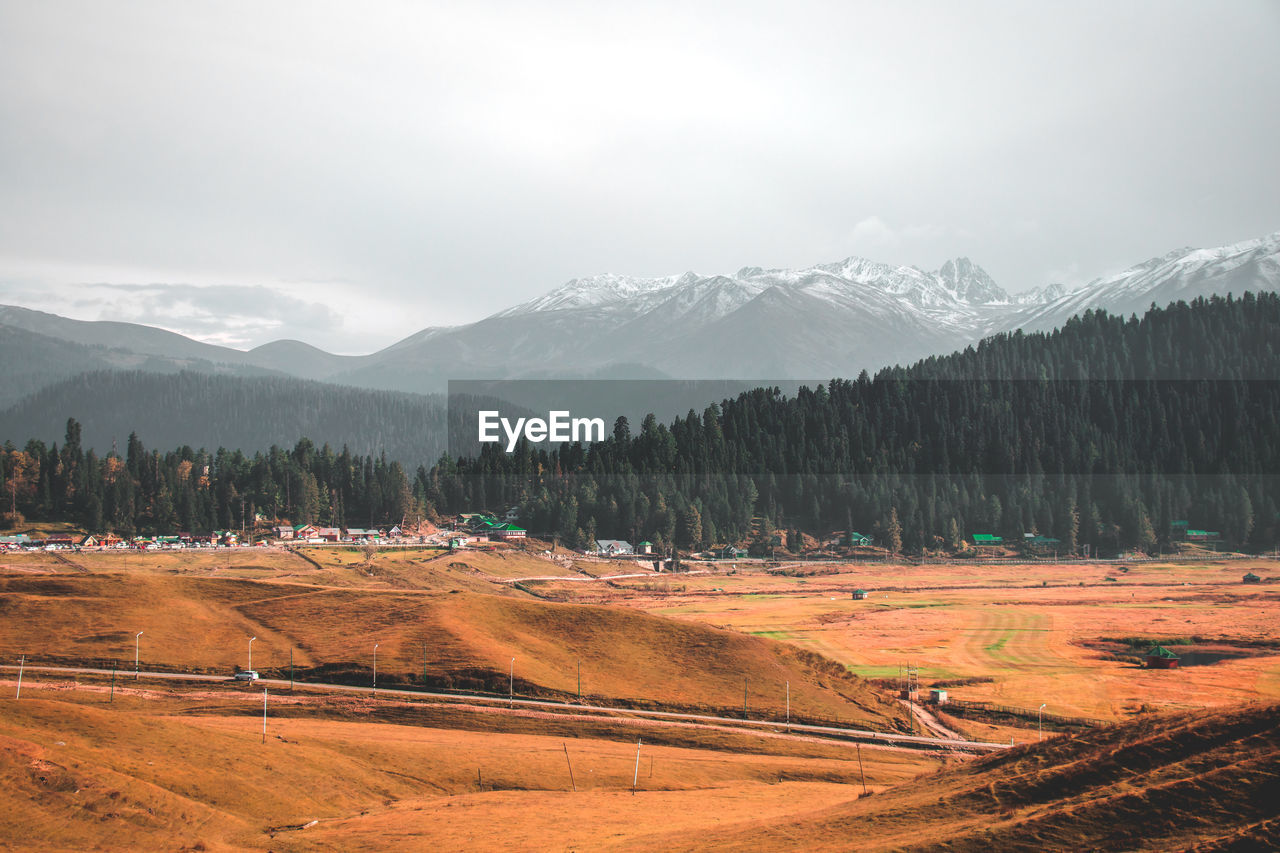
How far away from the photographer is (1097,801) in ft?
109

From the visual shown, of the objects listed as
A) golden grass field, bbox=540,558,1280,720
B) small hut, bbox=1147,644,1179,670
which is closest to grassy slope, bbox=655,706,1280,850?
golden grass field, bbox=540,558,1280,720

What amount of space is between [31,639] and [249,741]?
4781cm

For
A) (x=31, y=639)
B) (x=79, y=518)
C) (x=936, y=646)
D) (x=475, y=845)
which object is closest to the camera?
(x=475, y=845)

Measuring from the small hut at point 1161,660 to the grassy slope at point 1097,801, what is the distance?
2671 inches

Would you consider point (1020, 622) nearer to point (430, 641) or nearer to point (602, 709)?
point (602, 709)

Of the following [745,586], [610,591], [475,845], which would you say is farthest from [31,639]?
[745,586]

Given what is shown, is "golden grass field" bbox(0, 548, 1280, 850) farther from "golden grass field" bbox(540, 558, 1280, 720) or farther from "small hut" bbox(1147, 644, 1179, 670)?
"small hut" bbox(1147, 644, 1179, 670)

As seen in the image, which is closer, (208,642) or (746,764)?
(746,764)

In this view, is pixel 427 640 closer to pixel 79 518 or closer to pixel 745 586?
pixel 745 586

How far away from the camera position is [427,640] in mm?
92812

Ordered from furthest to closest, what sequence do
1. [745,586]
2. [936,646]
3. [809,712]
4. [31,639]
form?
[745,586] < [936,646] < [31,639] < [809,712]

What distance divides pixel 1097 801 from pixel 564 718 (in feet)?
159

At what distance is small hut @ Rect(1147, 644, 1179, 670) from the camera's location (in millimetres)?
99062

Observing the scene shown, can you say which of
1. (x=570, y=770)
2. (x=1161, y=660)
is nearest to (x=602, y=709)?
(x=570, y=770)
